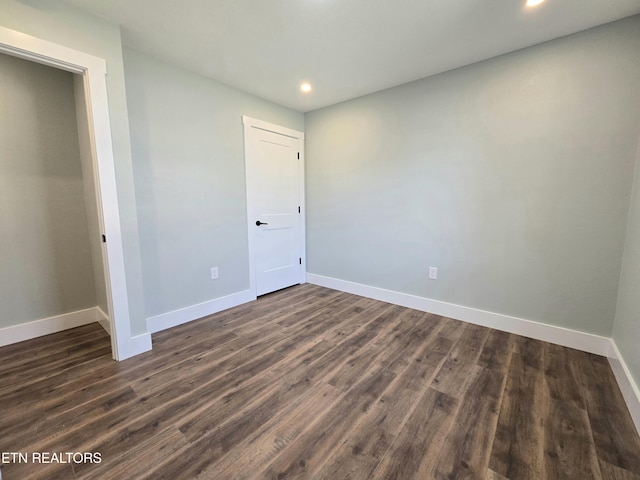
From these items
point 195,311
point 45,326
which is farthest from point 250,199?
point 45,326

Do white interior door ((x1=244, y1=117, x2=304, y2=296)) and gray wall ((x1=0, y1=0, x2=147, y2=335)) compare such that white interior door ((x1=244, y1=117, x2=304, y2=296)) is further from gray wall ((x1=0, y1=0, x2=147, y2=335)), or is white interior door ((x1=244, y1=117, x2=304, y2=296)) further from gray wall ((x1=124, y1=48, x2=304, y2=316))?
gray wall ((x1=0, y1=0, x2=147, y2=335))

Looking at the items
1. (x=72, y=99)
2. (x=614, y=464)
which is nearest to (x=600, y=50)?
(x=614, y=464)

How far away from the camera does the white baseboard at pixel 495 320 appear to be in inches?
84.7

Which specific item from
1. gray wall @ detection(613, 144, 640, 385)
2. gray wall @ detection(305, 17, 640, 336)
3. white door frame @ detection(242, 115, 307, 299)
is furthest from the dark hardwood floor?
white door frame @ detection(242, 115, 307, 299)

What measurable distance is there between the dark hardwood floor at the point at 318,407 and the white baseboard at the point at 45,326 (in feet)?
0.35

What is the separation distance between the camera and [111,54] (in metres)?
1.91

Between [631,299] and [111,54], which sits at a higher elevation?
[111,54]

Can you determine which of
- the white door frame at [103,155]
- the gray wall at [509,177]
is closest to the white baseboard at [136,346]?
the white door frame at [103,155]

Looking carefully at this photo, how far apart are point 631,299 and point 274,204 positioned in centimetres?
337

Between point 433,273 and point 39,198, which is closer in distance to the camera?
point 39,198

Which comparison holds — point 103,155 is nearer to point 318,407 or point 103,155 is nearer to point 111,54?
point 111,54

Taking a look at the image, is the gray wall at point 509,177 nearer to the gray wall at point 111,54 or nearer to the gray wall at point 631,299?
the gray wall at point 631,299

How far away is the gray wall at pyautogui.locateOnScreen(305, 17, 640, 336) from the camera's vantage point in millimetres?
1999

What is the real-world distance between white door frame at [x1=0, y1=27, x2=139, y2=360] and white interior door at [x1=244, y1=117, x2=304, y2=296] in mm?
1429
